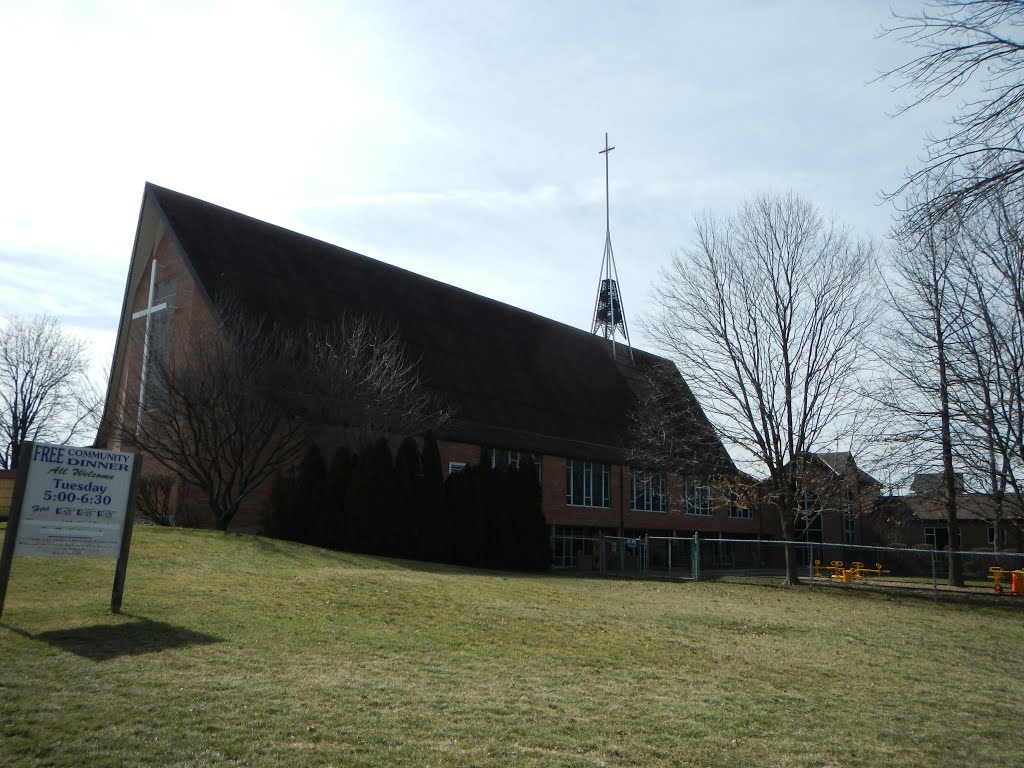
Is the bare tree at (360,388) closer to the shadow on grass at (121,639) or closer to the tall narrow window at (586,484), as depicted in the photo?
the tall narrow window at (586,484)

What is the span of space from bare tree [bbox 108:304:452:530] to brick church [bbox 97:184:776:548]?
1213 mm

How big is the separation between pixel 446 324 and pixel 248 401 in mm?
14105

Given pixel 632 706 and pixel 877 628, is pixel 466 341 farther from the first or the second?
pixel 632 706

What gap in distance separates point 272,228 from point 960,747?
31679mm

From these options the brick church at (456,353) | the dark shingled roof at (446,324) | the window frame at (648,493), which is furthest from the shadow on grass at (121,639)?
the window frame at (648,493)

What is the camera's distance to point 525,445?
3466 centimetres

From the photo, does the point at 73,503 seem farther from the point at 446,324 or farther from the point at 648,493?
the point at 648,493

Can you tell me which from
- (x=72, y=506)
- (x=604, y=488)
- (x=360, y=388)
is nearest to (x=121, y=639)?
(x=72, y=506)

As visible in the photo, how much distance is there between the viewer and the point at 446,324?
1496 inches

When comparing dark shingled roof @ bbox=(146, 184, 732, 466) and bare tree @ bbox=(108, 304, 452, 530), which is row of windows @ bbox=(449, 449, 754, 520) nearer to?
dark shingled roof @ bbox=(146, 184, 732, 466)

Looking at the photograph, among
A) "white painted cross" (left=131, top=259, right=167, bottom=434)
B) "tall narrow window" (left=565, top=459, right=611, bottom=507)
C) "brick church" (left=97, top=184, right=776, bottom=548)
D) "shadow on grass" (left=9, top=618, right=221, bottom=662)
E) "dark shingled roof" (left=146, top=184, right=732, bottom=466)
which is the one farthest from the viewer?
"tall narrow window" (left=565, top=459, right=611, bottom=507)

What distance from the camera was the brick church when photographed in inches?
1182

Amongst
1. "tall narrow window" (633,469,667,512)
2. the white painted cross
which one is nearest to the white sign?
the white painted cross

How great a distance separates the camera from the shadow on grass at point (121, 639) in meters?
8.76
